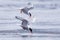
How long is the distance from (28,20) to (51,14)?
47.7 inches

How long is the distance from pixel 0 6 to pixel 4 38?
2.27m

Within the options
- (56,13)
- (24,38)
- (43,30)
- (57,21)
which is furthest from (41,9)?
(24,38)

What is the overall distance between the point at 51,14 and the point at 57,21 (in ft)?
1.60

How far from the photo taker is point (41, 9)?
5137 millimetres

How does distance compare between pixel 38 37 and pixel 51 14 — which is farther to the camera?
pixel 51 14

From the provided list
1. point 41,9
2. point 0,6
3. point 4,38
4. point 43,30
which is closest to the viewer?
point 4,38

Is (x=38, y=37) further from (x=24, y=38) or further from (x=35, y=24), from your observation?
(x=35, y=24)

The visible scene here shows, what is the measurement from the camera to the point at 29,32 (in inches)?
135

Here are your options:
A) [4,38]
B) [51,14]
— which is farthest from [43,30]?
[51,14]

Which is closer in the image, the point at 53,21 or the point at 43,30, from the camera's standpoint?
the point at 43,30

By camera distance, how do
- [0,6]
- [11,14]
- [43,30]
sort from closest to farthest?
1. [43,30]
2. [11,14]
3. [0,6]

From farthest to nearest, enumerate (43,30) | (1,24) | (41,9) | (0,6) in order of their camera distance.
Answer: (0,6), (41,9), (1,24), (43,30)

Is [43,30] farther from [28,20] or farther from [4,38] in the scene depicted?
[4,38]

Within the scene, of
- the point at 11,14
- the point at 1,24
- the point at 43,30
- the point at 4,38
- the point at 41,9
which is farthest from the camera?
the point at 41,9
